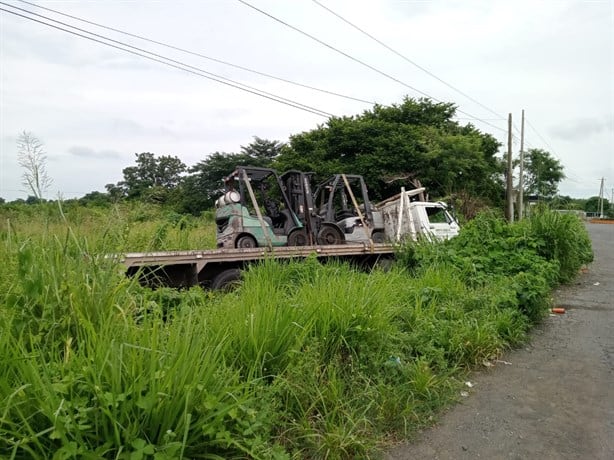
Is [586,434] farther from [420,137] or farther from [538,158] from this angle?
[538,158]

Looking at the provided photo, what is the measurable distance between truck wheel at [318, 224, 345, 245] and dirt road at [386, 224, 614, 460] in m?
5.49

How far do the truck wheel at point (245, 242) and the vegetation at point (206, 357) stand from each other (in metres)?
4.26

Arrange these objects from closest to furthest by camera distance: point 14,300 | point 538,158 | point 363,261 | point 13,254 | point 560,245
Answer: point 14,300 < point 13,254 < point 560,245 < point 363,261 < point 538,158

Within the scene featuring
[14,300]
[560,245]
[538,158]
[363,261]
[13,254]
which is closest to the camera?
[14,300]

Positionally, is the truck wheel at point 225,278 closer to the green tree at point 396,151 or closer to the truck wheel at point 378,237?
the truck wheel at point 378,237

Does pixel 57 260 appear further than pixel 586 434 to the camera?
No

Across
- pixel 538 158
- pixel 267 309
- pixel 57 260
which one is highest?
pixel 538 158

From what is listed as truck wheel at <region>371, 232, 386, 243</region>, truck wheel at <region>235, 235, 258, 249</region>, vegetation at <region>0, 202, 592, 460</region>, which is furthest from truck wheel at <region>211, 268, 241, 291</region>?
truck wheel at <region>371, 232, 386, 243</region>

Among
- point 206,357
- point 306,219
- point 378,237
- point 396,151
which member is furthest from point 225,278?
point 396,151

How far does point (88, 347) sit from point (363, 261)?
7.52 m

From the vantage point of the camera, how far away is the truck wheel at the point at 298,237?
31.9ft

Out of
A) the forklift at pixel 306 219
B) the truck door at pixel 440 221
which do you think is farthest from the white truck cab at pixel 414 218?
the forklift at pixel 306 219

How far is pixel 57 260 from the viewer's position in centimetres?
250

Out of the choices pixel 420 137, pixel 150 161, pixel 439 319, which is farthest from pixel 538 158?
pixel 439 319
